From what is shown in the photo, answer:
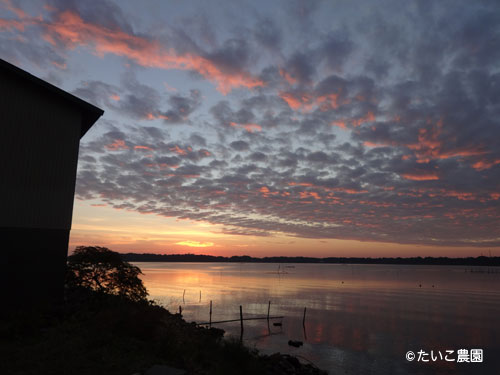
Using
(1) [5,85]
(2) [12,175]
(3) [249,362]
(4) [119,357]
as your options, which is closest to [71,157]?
(2) [12,175]

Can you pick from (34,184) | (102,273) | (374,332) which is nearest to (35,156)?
(34,184)

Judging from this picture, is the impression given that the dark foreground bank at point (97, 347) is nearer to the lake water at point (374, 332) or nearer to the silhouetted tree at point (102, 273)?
the silhouetted tree at point (102, 273)

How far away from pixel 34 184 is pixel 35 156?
1462 millimetres

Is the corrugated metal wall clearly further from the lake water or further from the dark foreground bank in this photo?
the lake water

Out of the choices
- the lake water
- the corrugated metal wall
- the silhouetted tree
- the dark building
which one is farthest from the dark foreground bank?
the lake water

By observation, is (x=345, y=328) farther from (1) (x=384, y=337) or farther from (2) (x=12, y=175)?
(2) (x=12, y=175)

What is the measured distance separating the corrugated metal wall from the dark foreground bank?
194 inches

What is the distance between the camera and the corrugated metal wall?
55.5 ft

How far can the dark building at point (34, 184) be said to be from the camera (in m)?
16.9

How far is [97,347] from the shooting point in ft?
44.0

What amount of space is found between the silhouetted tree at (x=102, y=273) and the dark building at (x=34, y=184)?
5.34 metres

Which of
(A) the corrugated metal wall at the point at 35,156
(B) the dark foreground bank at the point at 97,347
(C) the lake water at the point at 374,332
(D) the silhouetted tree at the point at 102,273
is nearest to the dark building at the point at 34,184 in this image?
(A) the corrugated metal wall at the point at 35,156

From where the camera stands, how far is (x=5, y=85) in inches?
675

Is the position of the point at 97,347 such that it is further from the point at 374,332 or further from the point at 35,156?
the point at 374,332
